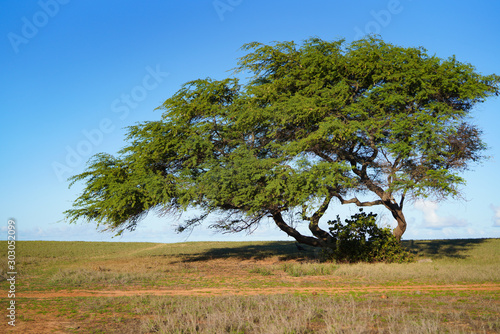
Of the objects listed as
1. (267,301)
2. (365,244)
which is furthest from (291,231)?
(267,301)

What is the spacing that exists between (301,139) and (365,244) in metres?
7.45

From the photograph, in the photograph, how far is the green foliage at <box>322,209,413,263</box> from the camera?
23.9 meters

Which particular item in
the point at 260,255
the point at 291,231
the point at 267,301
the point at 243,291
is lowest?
the point at 260,255

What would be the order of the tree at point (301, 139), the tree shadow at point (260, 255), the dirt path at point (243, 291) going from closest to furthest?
the dirt path at point (243, 291), the tree at point (301, 139), the tree shadow at point (260, 255)

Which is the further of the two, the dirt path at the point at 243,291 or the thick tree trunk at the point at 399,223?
the thick tree trunk at the point at 399,223

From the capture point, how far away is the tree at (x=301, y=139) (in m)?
21.8

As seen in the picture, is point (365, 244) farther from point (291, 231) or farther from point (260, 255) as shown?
point (260, 255)

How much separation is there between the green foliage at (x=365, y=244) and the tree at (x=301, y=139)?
1.55 metres

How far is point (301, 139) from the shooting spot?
21953 mm

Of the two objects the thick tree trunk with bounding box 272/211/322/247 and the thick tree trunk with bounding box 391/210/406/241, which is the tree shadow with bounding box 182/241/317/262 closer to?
the thick tree trunk with bounding box 272/211/322/247

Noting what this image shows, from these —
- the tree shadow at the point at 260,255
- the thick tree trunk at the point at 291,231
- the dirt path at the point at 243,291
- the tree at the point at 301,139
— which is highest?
the tree at the point at 301,139

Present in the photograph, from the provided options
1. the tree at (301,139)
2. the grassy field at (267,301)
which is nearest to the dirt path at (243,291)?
the grassy field at (267,301)

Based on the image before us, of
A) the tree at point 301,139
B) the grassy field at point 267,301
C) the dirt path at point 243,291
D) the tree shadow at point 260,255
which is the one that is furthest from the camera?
the tree shadow at point 260,255

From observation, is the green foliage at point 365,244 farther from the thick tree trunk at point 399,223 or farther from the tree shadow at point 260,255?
the tree shadow at point 260,255
